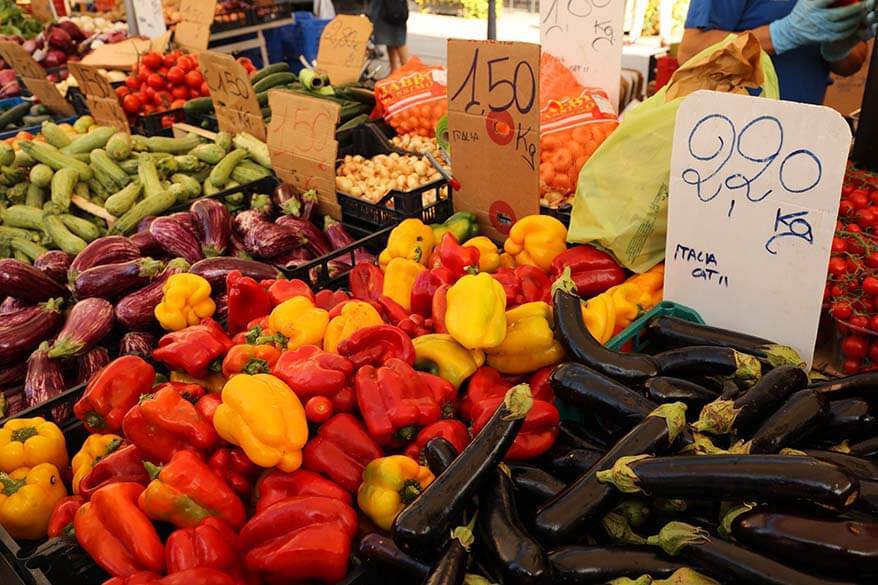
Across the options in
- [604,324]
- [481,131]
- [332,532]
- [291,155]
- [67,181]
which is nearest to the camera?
[332,532]

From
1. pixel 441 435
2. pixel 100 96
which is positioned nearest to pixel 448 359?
pixel 441 435

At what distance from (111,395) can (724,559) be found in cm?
151

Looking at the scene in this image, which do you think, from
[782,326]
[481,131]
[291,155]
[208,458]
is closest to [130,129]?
[291,155]

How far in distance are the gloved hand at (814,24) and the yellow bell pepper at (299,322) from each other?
2.56 m

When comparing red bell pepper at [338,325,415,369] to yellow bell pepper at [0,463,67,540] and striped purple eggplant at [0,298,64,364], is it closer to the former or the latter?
yellow bell pepper at [0,463,67,540]

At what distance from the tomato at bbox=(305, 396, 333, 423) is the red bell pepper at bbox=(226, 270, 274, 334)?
613 millimetres

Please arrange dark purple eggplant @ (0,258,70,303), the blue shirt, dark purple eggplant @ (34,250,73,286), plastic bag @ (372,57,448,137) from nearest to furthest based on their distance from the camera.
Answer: dark purple eggplant @ (0,258,70,303), dark purple eggplant @ (34,250,73,286), the blue shirt, plastic bag @ (372,57,448,137)

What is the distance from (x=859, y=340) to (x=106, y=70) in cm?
503

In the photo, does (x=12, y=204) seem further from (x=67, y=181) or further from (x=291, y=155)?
(x=291, y=155)

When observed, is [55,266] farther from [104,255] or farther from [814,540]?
[814,540]

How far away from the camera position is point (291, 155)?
3176mm

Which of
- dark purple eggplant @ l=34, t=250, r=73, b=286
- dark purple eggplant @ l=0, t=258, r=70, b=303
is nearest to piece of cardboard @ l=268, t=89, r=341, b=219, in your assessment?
dark purple eggplant @ l=34, t=250, r=73, b=286

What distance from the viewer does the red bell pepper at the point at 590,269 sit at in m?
2.17

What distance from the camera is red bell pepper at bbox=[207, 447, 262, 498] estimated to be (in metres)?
1.60
